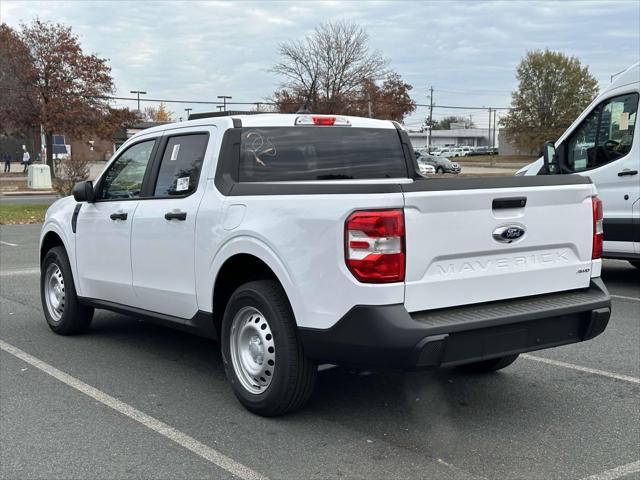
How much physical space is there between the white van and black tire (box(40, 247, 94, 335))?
19.8 ft

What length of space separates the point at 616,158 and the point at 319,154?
512 cm

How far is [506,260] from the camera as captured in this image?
421cm

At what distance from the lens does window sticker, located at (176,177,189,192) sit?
5.22 metres

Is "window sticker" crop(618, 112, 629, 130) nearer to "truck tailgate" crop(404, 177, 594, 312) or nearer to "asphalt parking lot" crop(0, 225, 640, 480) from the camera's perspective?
"asphalt parking lot" crop(0, 225, 640, 480)

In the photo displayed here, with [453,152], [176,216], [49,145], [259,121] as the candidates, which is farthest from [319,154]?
[453,152]

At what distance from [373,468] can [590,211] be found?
2074 mm

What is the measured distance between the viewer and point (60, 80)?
125 feet

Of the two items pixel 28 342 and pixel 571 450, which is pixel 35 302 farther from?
pixel 571 450

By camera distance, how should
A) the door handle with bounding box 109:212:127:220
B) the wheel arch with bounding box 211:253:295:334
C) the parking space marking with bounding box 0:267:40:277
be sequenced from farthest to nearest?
1. the parking space marking with bounding box 0:267:40:277
2. the door handle with bounding box 109:212:127:220
3. the wheel arch with bounding box 211:253:295:334

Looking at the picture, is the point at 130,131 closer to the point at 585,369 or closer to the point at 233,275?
the point at 233,275

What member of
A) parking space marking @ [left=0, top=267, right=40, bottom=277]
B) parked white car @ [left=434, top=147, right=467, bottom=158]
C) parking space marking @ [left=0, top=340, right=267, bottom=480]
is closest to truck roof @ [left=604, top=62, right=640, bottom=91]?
parking space marking @ [left=0, top=340, right=267, bottom=480]

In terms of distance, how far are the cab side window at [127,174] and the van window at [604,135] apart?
5.89 m

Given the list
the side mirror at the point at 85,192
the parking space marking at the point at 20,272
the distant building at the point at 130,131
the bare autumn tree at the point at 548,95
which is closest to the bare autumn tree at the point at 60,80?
the distant building at the point at 130,131

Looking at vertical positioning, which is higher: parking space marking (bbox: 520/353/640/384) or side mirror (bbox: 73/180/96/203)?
side mirror (bbox: 73/180/96/203)
